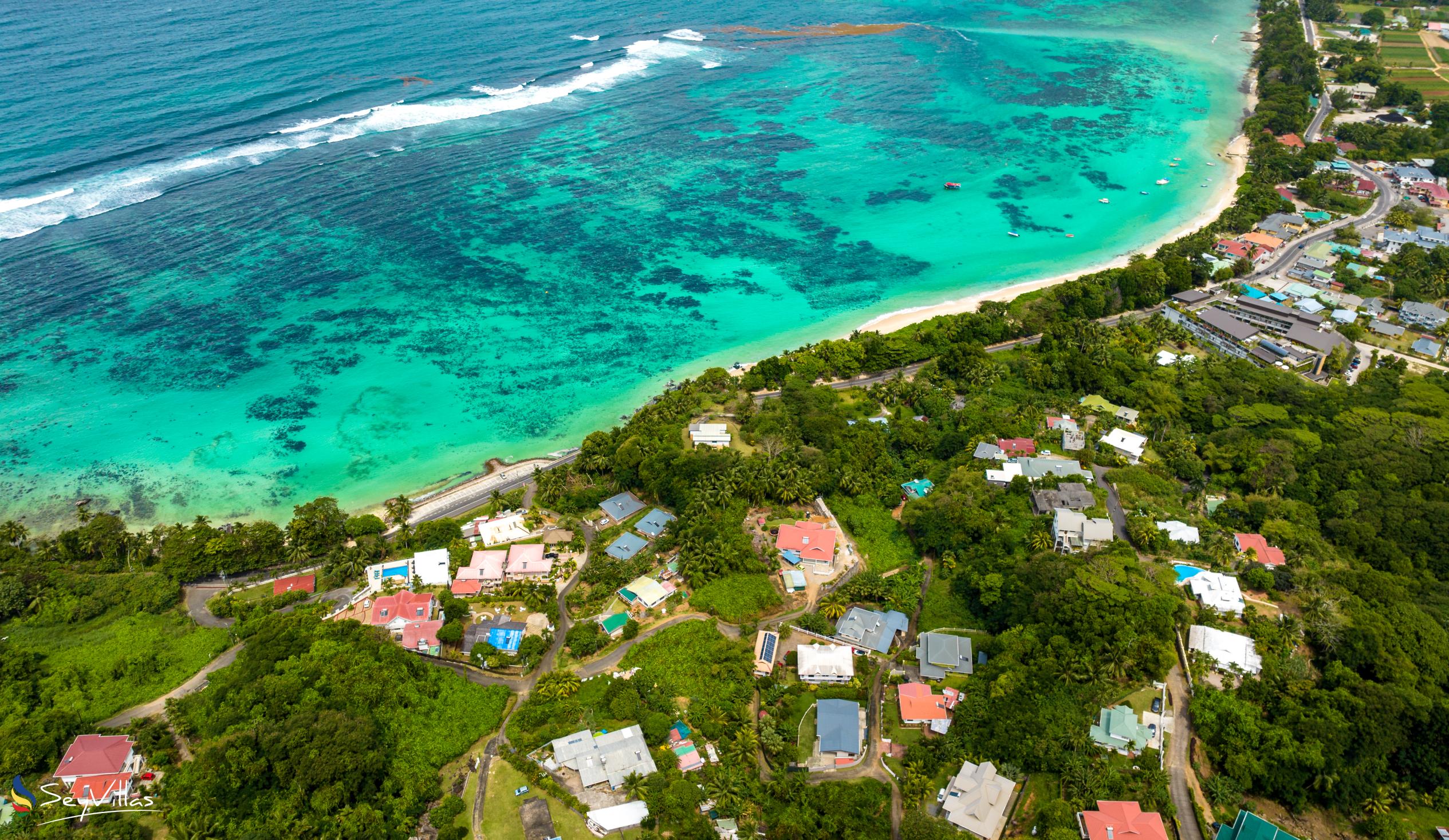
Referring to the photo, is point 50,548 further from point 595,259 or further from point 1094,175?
point 1094,175

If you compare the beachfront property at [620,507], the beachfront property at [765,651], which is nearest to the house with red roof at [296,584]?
the beachfront property at [620,507]

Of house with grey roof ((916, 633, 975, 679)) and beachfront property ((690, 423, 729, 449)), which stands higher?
beachfront property ((690, 423, 729, 449))

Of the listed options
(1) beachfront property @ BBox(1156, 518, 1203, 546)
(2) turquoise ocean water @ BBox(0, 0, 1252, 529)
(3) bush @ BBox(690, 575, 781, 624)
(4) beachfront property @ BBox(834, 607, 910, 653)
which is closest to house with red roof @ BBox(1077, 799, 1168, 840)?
(4) beachfront property @ BBox(834, 607, 910, 653)

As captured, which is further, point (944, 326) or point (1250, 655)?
point (944, 326)

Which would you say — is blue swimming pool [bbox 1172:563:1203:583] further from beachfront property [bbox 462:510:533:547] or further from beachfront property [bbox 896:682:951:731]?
beachfront property [bbox 462:510:533:547]

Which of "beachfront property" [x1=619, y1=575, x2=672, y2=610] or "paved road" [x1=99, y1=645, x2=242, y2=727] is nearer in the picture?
"paved road" [x1=99, y1=645, x2=242, y2=727]

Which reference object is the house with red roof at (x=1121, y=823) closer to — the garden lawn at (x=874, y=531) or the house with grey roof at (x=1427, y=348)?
the garden lawn at (x=874, y=531)

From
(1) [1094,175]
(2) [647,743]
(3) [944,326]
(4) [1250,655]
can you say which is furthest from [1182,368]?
(2) [647,743]
